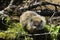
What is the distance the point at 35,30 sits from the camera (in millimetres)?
5152

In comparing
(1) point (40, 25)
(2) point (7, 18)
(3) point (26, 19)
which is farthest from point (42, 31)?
(2) point (7, 18)

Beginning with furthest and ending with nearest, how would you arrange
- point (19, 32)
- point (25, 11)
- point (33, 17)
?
point (25, 11)
point (33, 17)
point (19, 32)

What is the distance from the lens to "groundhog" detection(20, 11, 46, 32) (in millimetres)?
5199

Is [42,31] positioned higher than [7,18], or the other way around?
[7,18]

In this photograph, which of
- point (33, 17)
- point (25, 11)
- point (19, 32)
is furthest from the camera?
point (25, 11)

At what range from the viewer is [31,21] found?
17.4 feet

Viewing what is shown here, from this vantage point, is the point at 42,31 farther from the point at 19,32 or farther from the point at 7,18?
the point at 7,18

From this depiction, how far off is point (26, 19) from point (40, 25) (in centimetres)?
39

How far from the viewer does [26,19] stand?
5406mm

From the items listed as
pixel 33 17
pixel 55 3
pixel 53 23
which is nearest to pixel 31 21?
pixel 33 17

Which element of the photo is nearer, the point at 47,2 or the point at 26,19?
the point at 26,19

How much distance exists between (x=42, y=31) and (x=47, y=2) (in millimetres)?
1025

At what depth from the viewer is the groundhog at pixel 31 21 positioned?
17.1 feet

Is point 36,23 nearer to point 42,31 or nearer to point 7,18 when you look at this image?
point 42,31
